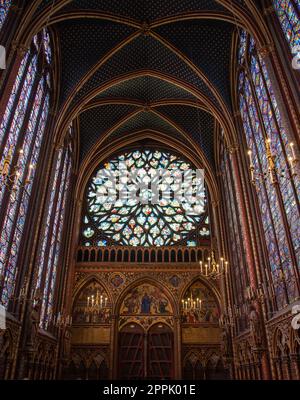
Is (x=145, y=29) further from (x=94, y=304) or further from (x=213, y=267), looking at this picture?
(x=94, y=304)

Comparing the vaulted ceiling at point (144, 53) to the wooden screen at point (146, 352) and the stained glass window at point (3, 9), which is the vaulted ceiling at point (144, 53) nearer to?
the stained glass window at point (3, 9)

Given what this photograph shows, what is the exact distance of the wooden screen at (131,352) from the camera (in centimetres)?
1978

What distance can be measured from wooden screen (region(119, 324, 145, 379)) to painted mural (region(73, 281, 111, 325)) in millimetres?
1435

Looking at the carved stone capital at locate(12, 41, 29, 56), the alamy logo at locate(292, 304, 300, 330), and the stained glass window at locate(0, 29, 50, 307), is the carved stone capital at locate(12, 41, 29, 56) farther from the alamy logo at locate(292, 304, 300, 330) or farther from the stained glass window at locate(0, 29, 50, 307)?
the alamy logo at locate(292, 304, 300, 330)

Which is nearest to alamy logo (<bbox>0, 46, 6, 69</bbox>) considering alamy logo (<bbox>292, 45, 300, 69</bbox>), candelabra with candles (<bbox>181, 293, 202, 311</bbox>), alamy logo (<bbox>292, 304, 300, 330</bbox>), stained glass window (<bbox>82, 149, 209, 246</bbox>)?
alamy logo (<bbox>292, 45, 300, 69</bbox>)

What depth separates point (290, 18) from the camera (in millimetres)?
11625

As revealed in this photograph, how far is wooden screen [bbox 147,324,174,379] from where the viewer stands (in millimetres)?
19781

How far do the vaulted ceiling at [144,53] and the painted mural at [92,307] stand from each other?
444 inches

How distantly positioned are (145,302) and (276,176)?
43.9 feet

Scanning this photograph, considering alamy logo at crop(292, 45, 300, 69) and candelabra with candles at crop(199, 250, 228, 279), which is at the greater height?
alamy logo at crop(292, 45, 300, 69)

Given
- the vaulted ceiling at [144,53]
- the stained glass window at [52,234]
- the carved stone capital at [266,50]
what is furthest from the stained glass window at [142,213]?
the carved stone capital at [266,50]

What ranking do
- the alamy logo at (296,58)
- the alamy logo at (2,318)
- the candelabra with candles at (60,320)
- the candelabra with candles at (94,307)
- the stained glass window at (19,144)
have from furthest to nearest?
the candelabra with candles at (94,307)
the candelabra with candles at (60,320)
the stained glass window at (19,144)
the alamy logo at (2,318)
the alamy logo at (296,58)
